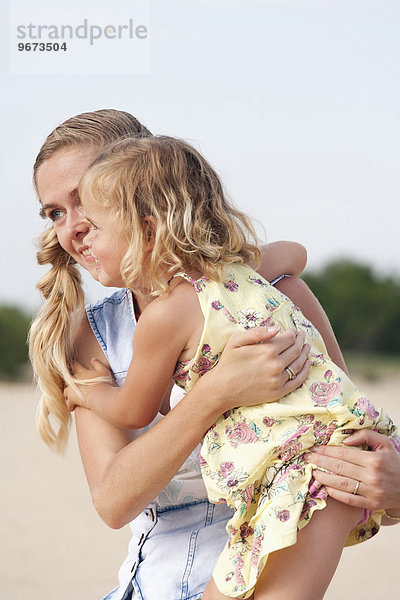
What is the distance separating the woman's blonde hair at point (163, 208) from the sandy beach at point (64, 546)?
5.02m

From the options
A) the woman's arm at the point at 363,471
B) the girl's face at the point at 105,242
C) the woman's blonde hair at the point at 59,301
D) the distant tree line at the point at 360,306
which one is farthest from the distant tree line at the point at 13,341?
the woman's arm at the point at 363,471

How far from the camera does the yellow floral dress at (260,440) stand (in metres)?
1.80

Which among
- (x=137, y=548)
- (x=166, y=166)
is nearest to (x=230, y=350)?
(x=166, y=166)

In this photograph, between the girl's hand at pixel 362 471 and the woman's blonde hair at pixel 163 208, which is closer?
the girl's hand at pixel 362 471

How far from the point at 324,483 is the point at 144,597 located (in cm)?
60

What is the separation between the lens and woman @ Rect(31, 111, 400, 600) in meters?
1.85

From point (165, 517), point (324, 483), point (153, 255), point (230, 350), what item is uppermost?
point (153, 255)

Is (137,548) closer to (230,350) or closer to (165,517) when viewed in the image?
(165,517)

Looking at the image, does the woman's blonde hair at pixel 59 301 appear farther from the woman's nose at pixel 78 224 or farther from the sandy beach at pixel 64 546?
the sandy beach at pixel 64 546

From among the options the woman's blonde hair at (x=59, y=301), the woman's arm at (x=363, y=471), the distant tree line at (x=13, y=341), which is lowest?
the distant tree line at (x=13, y=341)

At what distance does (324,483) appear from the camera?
5.96 feet

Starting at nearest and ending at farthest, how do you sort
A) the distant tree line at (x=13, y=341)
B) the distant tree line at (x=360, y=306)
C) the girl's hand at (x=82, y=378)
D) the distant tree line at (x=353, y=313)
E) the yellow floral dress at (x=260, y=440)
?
the yellow floral dress at (x=260, y=440)
the girl's hand at (x=82, y=378)
the distant tree line at (x=13, y=341)
the distant tree line at (x=353, y=313)
the distant tree line at (x=360, y=306)

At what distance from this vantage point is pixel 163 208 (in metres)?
1.99

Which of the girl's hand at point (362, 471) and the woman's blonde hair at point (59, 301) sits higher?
the woman's blonde hair at point (59, 301)
